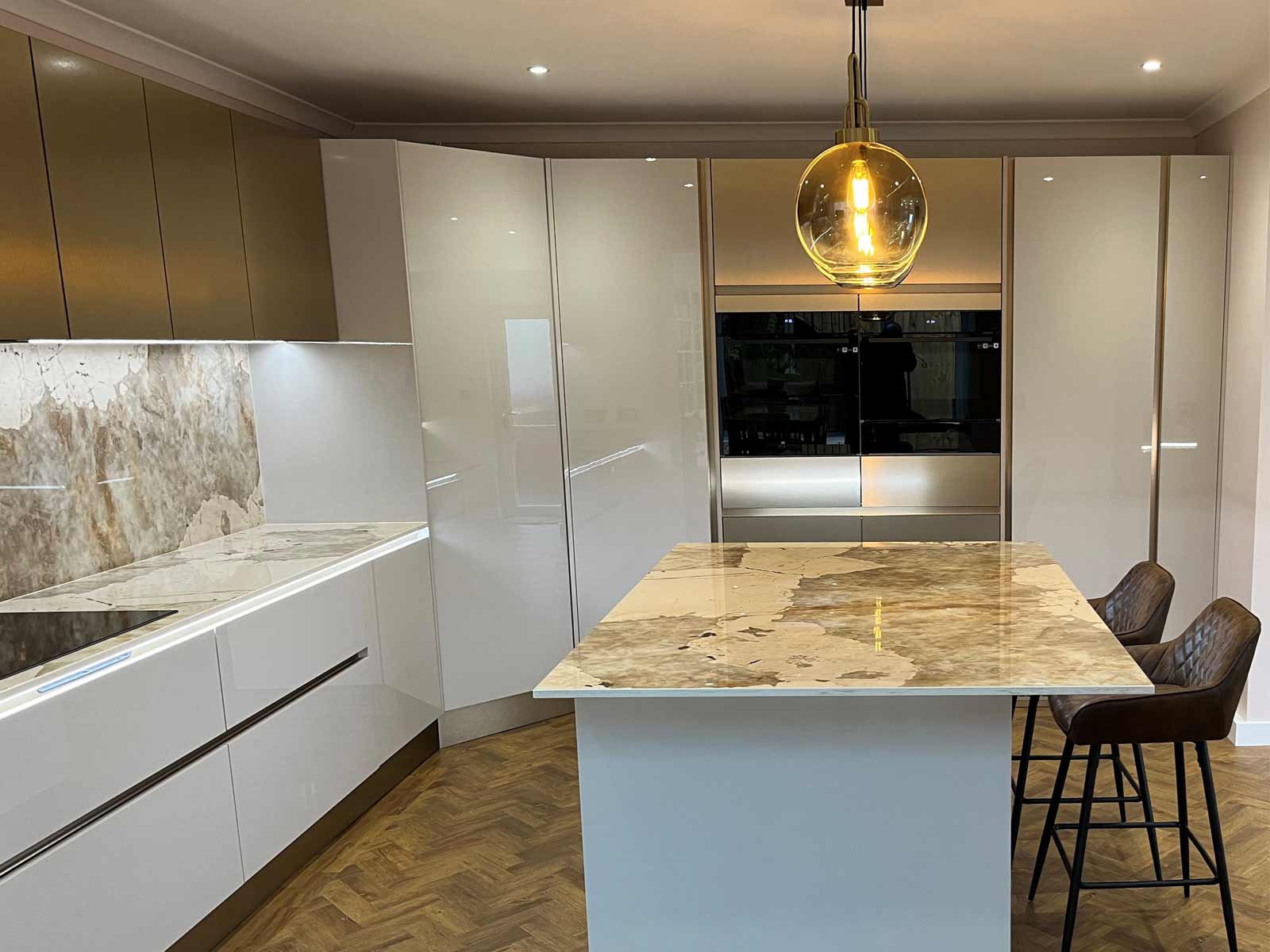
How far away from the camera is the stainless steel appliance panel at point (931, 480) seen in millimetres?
4418

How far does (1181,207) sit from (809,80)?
1824 millimetres

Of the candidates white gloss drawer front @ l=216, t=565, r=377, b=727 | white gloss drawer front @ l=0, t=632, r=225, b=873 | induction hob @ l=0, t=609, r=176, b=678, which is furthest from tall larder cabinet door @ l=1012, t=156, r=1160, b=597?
induction hob @ l=0, t=609, r=176, b=678

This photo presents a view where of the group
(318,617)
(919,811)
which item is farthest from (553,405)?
(919,811)

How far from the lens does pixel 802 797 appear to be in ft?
6.82

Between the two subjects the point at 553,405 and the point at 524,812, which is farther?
the point at 553,405

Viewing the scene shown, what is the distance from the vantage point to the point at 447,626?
400cm

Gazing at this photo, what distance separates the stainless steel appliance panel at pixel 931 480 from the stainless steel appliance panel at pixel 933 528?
66mm

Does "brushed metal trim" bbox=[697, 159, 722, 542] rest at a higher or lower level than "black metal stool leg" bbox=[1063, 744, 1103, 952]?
higher

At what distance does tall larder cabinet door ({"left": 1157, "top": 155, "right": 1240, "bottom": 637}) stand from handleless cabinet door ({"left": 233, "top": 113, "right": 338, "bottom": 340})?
3700 mm

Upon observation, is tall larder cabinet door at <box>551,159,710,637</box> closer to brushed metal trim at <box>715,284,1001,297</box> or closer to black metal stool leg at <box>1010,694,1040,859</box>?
brushed metal trim at <box>715,284,1001,297</box>

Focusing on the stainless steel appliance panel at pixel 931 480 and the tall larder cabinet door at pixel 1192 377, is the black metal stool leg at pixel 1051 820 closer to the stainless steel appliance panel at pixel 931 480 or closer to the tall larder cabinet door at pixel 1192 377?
the stainless steel appliance panel at pixel 931 480

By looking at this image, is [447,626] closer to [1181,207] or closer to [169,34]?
[169,34]

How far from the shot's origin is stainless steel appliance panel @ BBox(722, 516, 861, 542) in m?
4.48

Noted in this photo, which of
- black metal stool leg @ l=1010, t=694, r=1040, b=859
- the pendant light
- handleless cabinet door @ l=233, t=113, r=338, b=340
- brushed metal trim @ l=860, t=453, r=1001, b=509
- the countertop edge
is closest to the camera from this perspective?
the countertop edge
